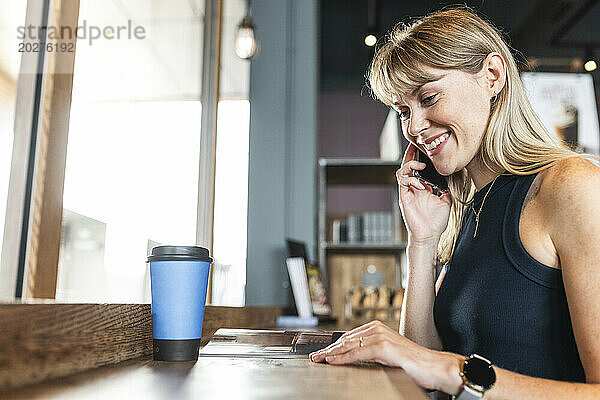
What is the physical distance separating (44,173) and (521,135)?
1.01 metres

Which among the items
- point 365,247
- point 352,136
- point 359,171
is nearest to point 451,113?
point 359,171

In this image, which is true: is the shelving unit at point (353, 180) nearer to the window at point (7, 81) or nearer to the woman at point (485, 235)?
the woman at point (485, 235)

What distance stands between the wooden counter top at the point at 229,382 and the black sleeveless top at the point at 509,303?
1.14 feet

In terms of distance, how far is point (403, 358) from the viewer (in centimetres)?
97

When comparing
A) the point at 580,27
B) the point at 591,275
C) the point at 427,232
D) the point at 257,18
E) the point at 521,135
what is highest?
the point at 580,27

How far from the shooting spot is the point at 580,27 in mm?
5773

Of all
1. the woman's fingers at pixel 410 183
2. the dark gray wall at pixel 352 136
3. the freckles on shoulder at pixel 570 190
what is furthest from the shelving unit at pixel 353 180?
the freckles on shoulder at pixel 570 190

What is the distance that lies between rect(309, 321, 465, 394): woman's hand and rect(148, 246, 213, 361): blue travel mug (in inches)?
8.8

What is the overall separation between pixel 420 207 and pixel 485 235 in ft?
1.10

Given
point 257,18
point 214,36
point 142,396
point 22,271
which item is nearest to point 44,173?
point 22,271

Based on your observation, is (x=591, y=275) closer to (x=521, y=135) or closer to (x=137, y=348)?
(x=521, y=135)

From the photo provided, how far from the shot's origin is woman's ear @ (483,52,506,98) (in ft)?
4.44

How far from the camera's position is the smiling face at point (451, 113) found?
4.42ft

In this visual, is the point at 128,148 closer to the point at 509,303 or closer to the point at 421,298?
the point at 421,298
